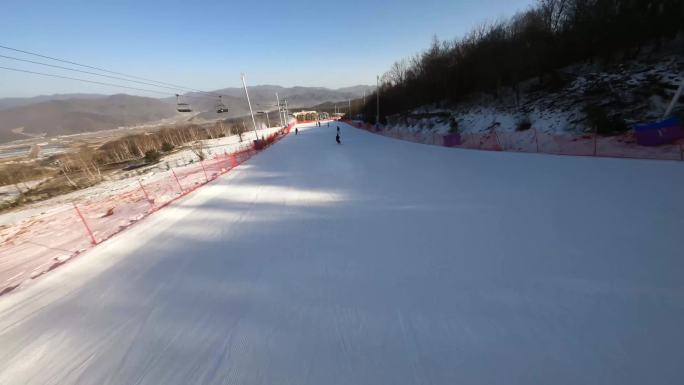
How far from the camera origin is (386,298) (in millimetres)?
3326

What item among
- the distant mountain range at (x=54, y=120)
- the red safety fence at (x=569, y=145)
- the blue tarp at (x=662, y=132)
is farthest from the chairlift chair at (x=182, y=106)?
the distant mountain range at (x=54, y=120)

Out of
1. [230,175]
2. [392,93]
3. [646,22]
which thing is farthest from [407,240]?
[392,93]

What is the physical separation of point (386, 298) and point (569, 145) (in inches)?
514

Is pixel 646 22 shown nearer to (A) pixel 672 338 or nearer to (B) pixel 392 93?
(A) pixel 672 338

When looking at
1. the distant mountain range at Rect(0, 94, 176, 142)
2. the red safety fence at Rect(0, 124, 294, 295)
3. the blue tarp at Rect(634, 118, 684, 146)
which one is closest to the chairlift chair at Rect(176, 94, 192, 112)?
the red safety fence at Rect(0, 124, 294, 295)

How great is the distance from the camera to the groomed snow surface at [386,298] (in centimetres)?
249

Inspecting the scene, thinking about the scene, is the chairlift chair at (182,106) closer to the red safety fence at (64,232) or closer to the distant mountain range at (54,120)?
the red safety fence at (64,232)

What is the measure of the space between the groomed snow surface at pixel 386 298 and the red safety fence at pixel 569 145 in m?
2.75

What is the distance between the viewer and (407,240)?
4746 millimetres

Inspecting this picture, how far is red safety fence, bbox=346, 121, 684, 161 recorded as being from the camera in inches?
330

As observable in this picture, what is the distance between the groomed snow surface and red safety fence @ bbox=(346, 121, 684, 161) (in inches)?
108

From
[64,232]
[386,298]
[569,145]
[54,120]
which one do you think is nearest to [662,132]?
[569,145]

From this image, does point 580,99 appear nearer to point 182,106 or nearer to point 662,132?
point 662,132

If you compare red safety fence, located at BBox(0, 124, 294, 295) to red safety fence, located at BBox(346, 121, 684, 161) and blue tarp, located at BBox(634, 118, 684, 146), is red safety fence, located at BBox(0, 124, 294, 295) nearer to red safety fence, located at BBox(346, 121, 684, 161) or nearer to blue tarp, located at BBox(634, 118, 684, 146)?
red safety fence, located at BBox(346, 121, 684, 161)
